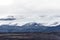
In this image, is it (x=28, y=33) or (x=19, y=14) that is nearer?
(x=28, y=33)

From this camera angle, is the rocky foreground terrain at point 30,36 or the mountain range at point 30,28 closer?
the mountain range at point 30,28

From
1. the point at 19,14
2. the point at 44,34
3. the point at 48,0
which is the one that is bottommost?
the point at 44,34

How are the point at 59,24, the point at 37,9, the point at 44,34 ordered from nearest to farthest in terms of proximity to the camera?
the point at 59,24 < the point at 44,34 < the point at 37,9

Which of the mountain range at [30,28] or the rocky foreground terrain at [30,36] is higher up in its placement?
the mountain range at [30,28]

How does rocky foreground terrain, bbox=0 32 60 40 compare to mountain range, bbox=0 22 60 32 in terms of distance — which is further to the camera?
rocky foreground terrain, bbox=0 32 60 40

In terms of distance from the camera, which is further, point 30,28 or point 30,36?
point 30,36

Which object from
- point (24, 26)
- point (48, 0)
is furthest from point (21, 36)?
point (48, 0)

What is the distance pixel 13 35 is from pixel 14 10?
8.51ft

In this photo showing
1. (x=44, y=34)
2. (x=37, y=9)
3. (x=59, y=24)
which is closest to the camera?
(x=59, y=24)

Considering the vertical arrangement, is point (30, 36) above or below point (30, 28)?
below

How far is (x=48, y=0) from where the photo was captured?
6383mm

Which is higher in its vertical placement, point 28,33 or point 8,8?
point 8,8

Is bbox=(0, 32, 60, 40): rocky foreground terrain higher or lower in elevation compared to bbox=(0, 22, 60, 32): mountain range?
lower

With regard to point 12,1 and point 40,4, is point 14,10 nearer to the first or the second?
point 12,1
